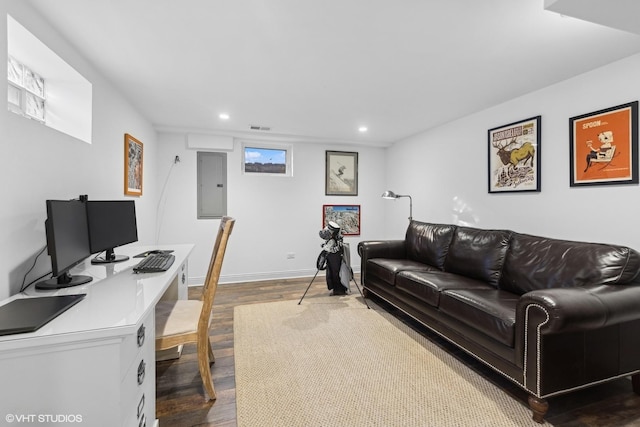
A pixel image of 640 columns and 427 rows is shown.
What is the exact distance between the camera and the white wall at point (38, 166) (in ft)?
4.68

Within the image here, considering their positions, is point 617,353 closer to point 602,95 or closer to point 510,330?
point 510,330

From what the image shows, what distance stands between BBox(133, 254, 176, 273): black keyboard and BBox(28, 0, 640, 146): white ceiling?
4.91 ft

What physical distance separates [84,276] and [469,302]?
2533mm

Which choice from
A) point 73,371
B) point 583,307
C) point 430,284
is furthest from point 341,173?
Answer: point 73,371

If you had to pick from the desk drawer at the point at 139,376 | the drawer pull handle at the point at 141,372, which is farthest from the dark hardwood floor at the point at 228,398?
the drawer pull handle at the point at 141,372

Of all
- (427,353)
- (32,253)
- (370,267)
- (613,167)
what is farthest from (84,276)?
(613,167)

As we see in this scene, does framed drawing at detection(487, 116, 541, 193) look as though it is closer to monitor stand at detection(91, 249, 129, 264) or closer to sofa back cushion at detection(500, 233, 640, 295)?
A: sofa back cushion at detection(500, 233, 640, 295)

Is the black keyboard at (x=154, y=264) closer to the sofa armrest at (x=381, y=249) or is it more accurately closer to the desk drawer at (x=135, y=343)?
the desk drawer at (x=135, y=343)

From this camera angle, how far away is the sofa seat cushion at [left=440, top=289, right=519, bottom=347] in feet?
6.07

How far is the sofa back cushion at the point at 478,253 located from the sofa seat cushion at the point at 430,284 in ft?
0.38

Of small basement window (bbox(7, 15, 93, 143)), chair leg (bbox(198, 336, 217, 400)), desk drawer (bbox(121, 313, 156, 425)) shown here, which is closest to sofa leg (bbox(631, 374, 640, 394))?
chair leg (bbox(198, 336, 217, 400))

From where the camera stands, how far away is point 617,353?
1.75 meters

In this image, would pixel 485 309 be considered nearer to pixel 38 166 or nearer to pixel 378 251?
pixel 378 251

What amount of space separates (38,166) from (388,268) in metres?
3.01
